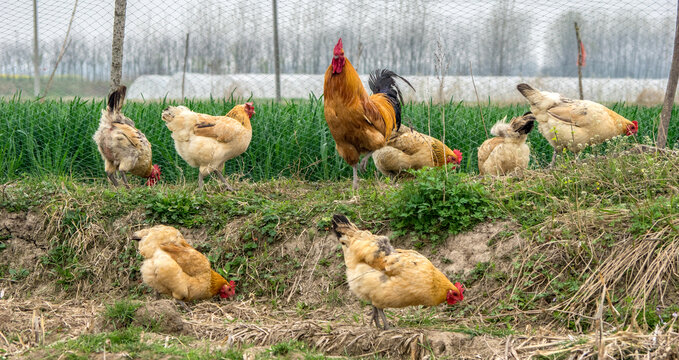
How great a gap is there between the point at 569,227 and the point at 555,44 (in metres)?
9.57

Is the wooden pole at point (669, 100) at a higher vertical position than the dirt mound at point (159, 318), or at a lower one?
higher

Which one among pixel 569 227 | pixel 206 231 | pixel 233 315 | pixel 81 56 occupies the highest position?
pixel 81 56

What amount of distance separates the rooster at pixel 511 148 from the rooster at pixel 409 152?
19.5 inches

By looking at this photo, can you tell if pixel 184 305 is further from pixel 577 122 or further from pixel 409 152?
pixel 577 122

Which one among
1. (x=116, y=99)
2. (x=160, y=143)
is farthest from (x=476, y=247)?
(x=160, y=143)

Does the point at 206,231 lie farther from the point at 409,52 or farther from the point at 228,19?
the point at 409,52

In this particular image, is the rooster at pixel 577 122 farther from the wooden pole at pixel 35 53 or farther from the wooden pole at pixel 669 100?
the wooden pole at pixel 35 53

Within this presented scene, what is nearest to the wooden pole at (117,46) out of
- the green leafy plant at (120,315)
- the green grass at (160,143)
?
the green grass at (160,143)

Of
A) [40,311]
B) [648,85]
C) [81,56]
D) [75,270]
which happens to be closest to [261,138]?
[75,270]

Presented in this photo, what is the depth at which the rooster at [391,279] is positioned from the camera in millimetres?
3916

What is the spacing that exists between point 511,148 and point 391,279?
158 inches

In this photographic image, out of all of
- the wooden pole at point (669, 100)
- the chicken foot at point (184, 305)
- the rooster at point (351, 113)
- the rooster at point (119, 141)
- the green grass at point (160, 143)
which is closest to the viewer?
the chicken foot at point (184, 305)

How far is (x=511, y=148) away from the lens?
7375 mm

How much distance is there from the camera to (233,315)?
4.94 meters
